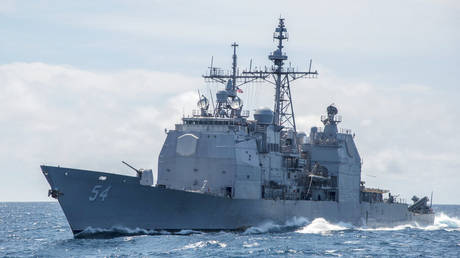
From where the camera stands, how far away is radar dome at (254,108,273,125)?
123 ft

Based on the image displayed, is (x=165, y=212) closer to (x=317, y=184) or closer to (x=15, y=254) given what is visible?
(x=15, y=254)

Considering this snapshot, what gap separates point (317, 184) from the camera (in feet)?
137

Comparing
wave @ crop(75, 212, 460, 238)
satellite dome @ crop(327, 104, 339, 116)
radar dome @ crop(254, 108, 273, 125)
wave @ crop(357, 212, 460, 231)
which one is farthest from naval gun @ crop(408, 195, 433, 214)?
radar dome @ crop(254, 108, 273, 125)

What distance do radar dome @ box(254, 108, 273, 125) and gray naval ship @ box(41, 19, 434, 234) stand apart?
0.05 meters

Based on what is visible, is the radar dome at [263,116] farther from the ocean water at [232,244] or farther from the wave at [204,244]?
the wave at [204,244]

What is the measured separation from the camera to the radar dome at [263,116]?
3750 cm

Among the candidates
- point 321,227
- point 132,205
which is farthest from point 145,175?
point 321,227

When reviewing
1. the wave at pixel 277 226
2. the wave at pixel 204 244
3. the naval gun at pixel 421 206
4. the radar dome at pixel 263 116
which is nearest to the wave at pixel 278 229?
Answer: the wave at pixel 277 226

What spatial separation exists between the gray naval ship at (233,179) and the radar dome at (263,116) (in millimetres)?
50

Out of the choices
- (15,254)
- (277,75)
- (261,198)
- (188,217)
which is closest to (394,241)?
(261,198)

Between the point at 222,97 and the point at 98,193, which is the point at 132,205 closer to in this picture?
the point at 98,193

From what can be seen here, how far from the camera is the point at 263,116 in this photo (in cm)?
3750

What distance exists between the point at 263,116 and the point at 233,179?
15.1 feet

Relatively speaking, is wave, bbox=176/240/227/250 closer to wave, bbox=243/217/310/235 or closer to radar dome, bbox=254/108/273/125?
wave, bbox=243/217/310/235
